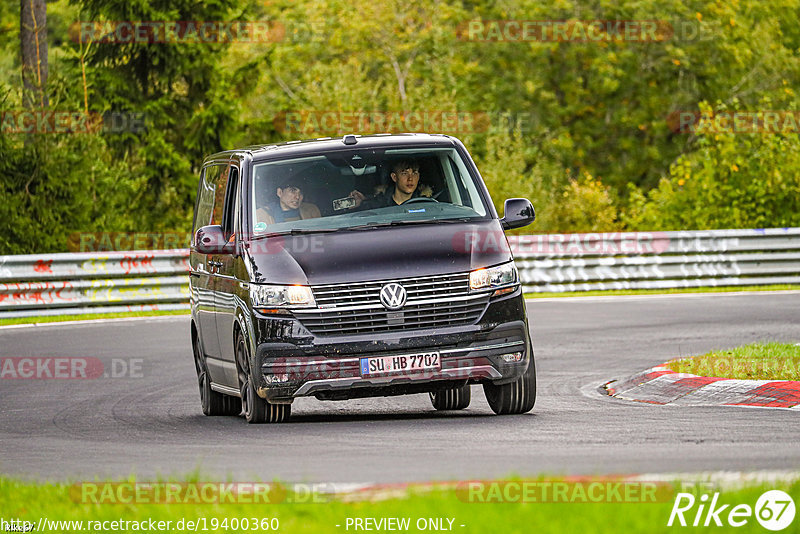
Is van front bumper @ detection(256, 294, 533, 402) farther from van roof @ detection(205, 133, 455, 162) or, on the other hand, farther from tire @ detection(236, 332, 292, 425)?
van roof @ detection(205, 133, 455, 162)

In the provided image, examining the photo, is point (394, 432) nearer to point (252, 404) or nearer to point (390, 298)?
point (390, 298)

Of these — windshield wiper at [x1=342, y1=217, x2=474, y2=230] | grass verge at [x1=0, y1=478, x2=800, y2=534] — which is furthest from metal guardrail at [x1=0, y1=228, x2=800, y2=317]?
grass verge at [x1=0, y1=478, x2=800, y2=534]

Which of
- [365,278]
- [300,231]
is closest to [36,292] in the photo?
[300,231]

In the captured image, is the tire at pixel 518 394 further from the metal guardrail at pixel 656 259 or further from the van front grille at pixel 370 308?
the metal guardrail at pixel 656 259

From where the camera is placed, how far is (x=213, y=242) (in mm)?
11648

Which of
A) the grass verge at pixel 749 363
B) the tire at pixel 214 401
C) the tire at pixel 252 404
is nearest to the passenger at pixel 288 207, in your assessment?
the tire at pixel 252 404

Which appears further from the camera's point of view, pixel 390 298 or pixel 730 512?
pixel 390 298

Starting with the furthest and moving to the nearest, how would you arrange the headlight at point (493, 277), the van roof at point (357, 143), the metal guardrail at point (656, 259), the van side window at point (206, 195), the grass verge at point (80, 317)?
the metal guardrail at point (656, 259), the grass verge at point (80, 317), the van side window at point (206, 195), the van roof at point (357, 143), the headlight at point (493, 277)

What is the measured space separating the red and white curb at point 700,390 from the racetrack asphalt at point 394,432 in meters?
0.34

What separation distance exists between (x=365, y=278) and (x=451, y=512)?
4.33m

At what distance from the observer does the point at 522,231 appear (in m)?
36.6

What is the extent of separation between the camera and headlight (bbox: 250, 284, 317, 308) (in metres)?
10.5

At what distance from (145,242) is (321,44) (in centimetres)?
3031

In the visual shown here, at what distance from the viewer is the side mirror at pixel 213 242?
1159cm
